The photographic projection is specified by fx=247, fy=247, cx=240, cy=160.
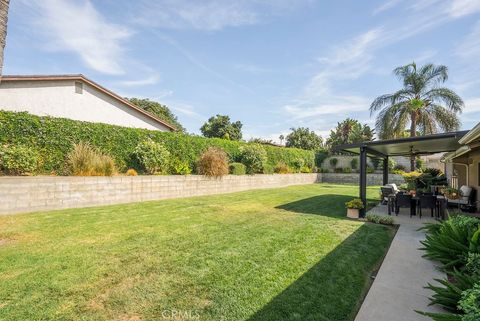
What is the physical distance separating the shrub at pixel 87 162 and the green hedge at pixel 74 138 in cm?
36

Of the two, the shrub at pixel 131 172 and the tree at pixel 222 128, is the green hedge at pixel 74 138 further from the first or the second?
the tree at pixel 222 128

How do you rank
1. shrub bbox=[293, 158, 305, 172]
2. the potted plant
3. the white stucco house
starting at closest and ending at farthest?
the potted plant < the white stucco house < shrub bbox=[293, 158, 305, 172]

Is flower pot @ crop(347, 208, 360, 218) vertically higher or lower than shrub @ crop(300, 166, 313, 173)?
lower

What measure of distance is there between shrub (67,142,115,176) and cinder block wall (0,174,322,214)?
0.50m

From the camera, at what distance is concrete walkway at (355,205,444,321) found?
311cm

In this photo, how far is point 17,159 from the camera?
27.8ft

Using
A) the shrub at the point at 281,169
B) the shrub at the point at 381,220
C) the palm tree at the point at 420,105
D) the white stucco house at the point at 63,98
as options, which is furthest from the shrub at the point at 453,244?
the white stucco house at the point at 63,98

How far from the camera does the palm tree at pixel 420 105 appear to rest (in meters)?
19.7

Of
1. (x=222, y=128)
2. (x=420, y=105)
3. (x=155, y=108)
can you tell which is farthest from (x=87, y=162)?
(x=155, y=108)

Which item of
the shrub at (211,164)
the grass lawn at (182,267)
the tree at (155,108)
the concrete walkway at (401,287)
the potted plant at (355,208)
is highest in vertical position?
the tree at (155,108)

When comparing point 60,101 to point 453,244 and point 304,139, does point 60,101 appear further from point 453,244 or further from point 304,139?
point 304,139

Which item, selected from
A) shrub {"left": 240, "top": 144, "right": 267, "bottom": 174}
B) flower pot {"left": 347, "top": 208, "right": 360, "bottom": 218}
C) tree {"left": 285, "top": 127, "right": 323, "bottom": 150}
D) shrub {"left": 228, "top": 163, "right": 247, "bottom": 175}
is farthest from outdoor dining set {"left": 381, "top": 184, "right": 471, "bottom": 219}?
tree {"left": 285, "top": 127, "right": 323, "bottom": 150}

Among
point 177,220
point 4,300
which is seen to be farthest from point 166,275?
point 177,220

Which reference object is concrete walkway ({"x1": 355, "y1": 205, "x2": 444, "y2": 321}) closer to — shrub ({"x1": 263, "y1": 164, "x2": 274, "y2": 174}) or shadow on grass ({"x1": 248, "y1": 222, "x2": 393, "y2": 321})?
shadow on grass ({"x1": 248, "y1": 222, "x2": 393, "y2": 321})
